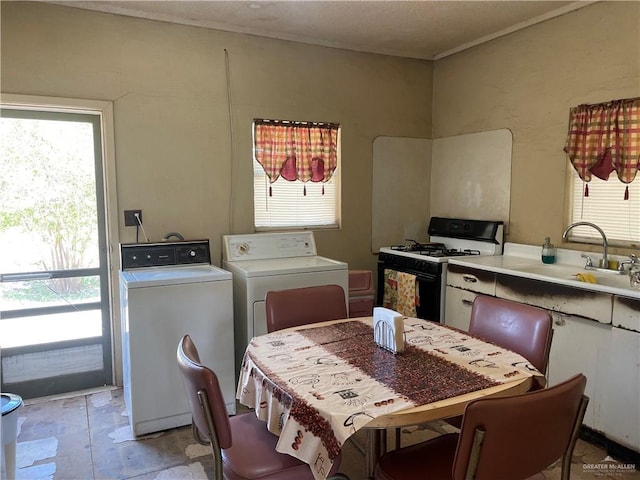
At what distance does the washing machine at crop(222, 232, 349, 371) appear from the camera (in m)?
2.98

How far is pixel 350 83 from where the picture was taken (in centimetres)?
394

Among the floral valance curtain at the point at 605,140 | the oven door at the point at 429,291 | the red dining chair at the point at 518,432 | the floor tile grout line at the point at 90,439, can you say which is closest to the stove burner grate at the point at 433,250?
the oven door at the point at 429,291

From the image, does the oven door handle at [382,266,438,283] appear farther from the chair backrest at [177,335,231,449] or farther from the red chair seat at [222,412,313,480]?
the chair backrest at [177,335,231,449]

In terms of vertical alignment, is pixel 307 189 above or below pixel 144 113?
below

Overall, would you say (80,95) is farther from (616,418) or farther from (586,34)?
(616,418)

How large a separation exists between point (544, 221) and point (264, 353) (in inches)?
96.7

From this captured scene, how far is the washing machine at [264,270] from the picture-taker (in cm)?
298

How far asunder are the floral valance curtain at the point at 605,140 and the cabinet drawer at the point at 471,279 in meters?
0.86

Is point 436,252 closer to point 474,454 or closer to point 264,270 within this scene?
point 264,270

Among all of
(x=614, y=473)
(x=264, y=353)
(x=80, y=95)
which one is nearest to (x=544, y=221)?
(x=614, y=473)

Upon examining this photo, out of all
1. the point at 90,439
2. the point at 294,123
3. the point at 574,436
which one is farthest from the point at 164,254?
the point at 574,436

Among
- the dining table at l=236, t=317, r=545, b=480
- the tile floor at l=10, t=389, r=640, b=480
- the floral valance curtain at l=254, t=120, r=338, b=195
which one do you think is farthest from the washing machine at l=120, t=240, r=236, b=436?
the floral valance curtain at l=254, t=120, r=338, b=195

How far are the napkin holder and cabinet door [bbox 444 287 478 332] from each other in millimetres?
1543

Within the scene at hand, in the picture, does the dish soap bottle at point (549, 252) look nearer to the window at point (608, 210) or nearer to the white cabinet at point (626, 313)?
the window at point (608, 210)
